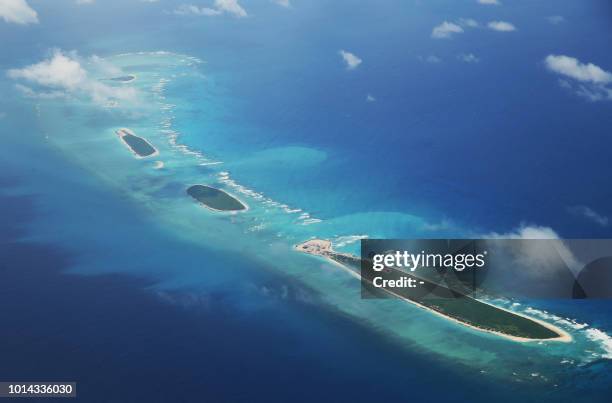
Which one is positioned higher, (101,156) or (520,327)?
(101,156)

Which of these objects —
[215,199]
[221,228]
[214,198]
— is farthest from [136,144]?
[221,228]

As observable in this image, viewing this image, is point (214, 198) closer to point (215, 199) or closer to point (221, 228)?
point (215, 199)

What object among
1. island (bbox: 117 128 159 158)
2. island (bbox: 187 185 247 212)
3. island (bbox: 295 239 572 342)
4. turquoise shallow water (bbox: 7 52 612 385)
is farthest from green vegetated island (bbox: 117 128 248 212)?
island (bbox: 295 239 572 342)

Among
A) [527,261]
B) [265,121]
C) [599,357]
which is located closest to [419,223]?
[527,261]

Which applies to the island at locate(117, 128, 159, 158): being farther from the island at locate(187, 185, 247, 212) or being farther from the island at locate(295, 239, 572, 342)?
the island at locate(295, 239, 572, 342)

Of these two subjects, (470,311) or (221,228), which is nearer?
(470,311)

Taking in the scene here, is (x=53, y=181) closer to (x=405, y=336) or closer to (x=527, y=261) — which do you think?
(x=405, y=336)
